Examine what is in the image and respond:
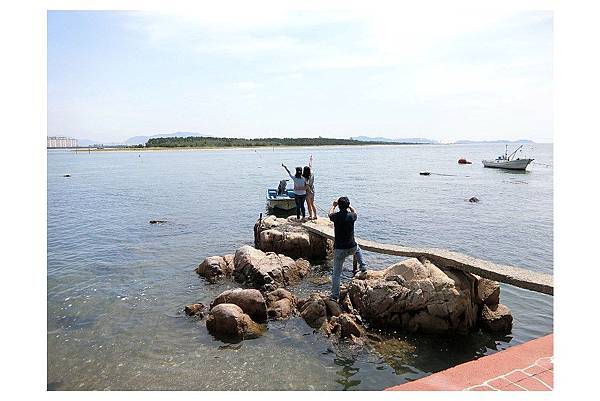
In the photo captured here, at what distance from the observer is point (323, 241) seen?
15773mm

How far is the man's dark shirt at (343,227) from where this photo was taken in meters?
10.1

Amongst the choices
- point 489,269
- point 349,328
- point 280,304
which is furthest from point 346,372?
point 489,269

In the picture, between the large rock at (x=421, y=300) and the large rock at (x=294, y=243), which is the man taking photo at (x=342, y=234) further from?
the large rock at (x=294, y=243)

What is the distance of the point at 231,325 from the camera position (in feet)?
31.8

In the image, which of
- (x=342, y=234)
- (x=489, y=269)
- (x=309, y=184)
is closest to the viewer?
(x=489, y=269)

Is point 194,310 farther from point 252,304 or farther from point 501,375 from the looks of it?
point 501,375

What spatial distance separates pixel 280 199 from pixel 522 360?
766 inches

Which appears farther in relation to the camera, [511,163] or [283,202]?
[511,163]

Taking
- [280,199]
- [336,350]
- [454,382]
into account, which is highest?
[280,199]

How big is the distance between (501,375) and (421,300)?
11.2 ft

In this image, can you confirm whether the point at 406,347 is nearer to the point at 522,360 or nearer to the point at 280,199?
the point at 522,360

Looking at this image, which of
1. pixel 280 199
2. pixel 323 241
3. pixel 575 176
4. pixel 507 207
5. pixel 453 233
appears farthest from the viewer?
pixel 507 207

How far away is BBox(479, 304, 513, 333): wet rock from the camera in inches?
394

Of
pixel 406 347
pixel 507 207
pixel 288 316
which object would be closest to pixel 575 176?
pixel 406 347
